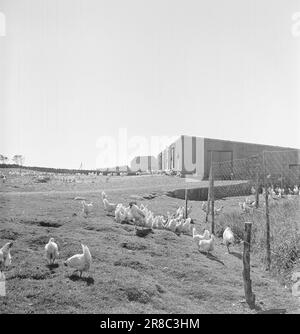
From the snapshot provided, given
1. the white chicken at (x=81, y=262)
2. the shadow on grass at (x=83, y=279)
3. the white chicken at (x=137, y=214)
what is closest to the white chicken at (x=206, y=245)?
the white chicken at (x=137, y=214)

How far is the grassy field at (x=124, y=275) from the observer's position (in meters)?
7.20

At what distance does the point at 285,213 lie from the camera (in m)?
15.8

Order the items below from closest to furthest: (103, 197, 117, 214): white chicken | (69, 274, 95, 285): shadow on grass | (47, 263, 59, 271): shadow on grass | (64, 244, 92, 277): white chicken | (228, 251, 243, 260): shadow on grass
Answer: (69, 274, 95, 285): shadow on grass, (64, 244, 92, 277): white chicken, (47, 263, 59, 271): shadow on grass, (228, 251, 243, 260): shadow on grass, (103, 197, 117, 214): white chicken

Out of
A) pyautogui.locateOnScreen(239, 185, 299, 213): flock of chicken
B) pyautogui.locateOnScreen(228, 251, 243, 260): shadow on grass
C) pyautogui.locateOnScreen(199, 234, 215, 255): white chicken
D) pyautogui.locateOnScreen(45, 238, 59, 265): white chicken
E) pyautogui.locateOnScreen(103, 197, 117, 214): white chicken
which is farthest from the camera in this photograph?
pyautogui.locateOnScreen(239, 185, 299, 213): flock of chicken

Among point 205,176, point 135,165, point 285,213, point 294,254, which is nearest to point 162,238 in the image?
point 294,254

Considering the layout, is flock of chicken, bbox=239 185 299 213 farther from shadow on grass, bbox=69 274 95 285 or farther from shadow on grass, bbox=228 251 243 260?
shadow on grass, bbox=69 274 95 285

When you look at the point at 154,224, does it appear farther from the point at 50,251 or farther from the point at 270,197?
the point at 270,197

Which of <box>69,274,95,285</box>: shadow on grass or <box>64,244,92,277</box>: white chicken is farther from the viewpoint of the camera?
<box>64,244,92,277</box>: white chicken

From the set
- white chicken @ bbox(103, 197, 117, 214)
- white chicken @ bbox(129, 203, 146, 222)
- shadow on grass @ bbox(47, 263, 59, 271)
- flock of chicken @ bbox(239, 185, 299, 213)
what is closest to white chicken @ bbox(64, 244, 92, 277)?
shadow on grass @ bbox(47, 263, 59, 271)

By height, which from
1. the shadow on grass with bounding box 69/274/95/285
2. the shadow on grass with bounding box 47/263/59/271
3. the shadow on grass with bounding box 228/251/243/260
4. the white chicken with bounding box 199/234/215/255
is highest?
the shadow on grass with bounding box 47/263/59/271

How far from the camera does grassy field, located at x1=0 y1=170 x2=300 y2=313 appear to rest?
7.20m

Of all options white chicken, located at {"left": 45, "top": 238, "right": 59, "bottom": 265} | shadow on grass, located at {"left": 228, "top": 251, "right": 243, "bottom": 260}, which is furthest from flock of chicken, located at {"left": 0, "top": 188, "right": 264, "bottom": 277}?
shadow on grass, located at {"left": 228, "top": 251, "right": 243, "bottom": 260}

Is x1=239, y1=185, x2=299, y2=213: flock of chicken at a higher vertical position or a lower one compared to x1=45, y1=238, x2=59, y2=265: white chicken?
lower
